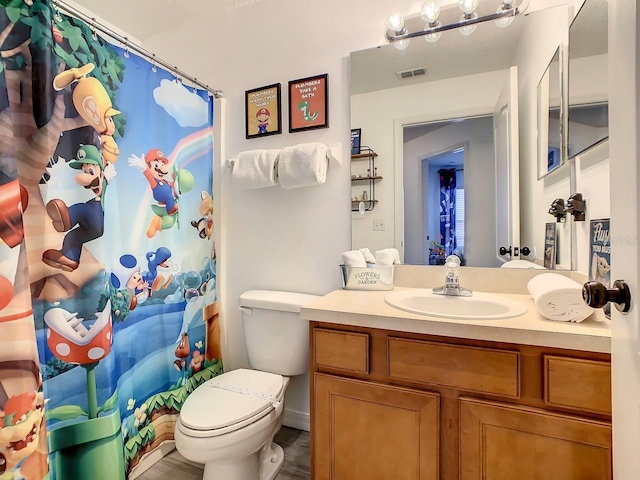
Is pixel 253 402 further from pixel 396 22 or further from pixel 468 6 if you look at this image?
pixel 468 6

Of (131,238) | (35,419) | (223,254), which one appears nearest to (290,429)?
(223,254)

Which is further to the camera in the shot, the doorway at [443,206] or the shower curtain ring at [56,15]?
the doorway at [443,206]

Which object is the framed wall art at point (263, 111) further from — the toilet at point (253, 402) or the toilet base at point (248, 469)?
the toilet base at point (248, 469)

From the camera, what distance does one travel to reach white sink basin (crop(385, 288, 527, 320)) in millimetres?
1183

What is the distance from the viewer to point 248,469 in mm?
1325

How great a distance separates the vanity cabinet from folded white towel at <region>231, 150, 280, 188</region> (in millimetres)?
834

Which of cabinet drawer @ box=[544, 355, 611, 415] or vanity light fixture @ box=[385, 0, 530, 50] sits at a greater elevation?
vanity light fixture @ box=[385, 0, 530, 50]

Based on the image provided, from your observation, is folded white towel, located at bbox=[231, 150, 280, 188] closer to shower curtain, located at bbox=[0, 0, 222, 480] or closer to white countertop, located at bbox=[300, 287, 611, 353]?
shower curtain, located at bbox=[0, 0, 222, 480]

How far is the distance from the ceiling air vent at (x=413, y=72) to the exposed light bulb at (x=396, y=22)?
180 millimetres

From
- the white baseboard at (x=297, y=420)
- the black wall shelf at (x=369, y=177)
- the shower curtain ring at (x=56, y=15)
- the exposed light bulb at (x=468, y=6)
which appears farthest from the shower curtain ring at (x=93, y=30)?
the white baseboard at (x=297, y=420)

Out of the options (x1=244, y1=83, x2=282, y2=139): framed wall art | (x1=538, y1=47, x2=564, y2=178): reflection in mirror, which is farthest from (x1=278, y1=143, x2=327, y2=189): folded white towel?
(x1=538, y1=47, x2=564, y2=178): reflection in mirror

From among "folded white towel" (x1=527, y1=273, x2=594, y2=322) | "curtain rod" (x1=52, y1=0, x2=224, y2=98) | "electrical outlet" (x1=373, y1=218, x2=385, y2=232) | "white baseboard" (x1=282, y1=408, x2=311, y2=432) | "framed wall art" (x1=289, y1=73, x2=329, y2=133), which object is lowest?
"white baseboard" (x1=282, y1=408, x2=311, y2=432)

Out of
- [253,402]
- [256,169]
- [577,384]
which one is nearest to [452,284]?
[577,384]

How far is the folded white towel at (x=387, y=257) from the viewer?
1489 mm
